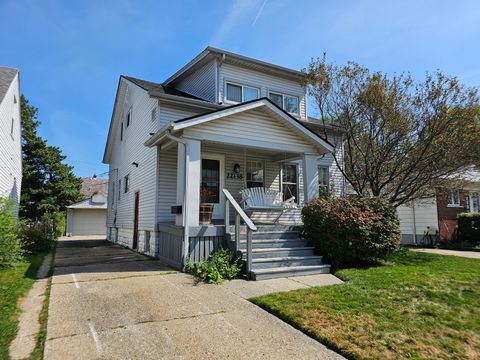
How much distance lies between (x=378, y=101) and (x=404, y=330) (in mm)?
7879

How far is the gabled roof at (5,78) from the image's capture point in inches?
450

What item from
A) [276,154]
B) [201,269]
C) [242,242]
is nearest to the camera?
[201,269]

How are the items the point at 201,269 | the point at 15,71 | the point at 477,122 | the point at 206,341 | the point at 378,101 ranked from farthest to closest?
the point at 15,71, the point at 378,101, the point at 477,122, the point at 201,269, the point at 206,341

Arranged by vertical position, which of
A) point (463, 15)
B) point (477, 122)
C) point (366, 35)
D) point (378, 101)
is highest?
point (366, 35)

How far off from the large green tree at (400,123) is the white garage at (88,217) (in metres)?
21.6

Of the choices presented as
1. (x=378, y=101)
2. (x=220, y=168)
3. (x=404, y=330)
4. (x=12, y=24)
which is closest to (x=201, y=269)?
(x=404, y=330)

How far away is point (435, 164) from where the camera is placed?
386 inches

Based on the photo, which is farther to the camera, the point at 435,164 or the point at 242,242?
the point at 435,164

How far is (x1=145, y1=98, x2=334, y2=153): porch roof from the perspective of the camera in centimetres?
784

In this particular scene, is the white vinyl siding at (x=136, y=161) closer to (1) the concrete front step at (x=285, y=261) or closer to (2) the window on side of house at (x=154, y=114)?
(2) the window on side of house at (x=154, y=114)

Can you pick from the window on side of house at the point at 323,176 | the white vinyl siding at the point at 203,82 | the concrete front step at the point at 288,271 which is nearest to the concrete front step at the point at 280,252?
the concrete front step at the point at 288,271

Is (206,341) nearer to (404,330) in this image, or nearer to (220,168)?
(404,330)

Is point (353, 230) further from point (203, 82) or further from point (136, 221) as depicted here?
point (203, 82)

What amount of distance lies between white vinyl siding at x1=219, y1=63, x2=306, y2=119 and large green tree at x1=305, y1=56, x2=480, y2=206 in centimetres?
216
